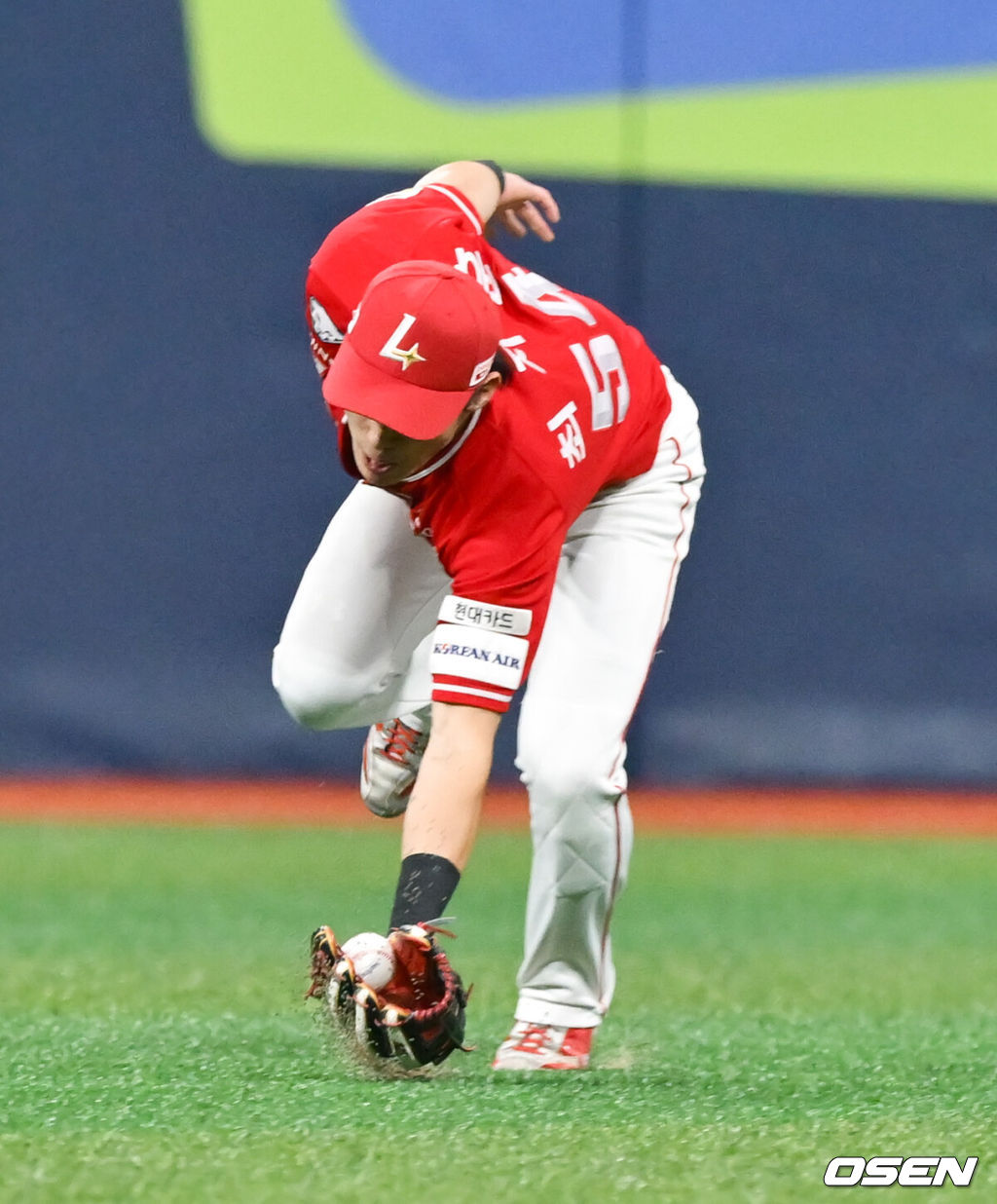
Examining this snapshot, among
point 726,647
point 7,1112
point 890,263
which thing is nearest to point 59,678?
point 726,647

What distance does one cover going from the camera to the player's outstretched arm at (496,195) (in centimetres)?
342

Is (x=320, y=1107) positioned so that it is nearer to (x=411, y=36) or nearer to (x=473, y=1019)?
(x=473, y=1019)

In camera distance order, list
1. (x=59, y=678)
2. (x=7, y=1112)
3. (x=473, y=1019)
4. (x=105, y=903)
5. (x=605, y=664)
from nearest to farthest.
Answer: (x=7, y=1112) < (x=605, y=664) < (x=473, y=1019) < (x=105, y=903) < (x=59, y=678)

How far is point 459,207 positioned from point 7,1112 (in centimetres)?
166

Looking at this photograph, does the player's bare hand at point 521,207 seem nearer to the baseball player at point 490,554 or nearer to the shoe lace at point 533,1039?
the baseball player at point 490,554

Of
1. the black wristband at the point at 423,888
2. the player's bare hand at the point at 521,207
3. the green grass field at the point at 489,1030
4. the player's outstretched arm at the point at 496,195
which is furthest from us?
the player's bare hand at the point at 521,207

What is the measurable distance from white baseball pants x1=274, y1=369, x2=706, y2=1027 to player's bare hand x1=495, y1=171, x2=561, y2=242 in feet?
1.30

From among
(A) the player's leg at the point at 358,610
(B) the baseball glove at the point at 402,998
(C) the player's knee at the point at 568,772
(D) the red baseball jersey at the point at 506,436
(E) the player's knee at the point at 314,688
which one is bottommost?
(B) the baseball glove at the point at 402,998

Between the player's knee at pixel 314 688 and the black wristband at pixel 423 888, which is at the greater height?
the player's knee at pixel 314 688

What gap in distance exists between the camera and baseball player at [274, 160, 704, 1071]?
275 centimetres

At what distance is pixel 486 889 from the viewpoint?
5.83 meters

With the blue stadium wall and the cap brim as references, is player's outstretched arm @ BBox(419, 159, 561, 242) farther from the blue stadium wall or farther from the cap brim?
the blue stadium wall

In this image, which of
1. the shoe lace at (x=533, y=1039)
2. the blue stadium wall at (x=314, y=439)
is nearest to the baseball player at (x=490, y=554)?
the shoe lace at (x=533, y=1039)

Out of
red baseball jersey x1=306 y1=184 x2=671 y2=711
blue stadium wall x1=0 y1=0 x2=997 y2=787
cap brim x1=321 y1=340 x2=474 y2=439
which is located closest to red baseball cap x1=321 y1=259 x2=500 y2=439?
cap brim x1=321 y1=340 x2=474 y2=439
